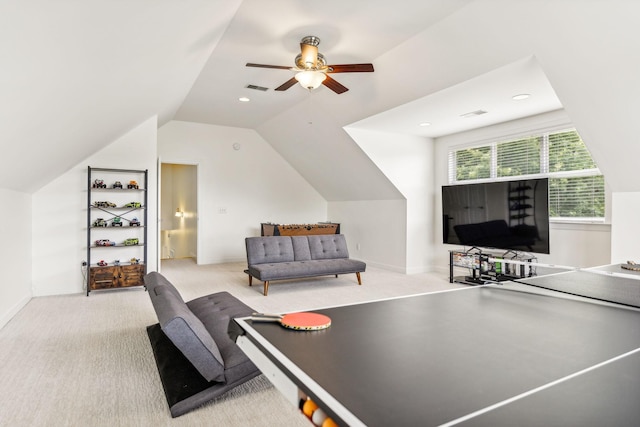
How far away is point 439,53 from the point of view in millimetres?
3553

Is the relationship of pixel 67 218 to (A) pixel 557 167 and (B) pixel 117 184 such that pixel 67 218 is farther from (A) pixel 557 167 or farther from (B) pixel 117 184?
(A) pixel 557 167

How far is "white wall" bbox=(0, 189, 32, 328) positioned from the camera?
354cm

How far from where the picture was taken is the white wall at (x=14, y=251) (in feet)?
11.6

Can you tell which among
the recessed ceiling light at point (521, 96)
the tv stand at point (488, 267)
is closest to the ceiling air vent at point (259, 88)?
the recessed ceiling light at point (521, 96)

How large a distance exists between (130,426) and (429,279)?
476 centimetres

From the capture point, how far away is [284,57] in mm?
4121

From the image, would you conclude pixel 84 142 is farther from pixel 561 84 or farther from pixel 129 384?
pixel 561 84

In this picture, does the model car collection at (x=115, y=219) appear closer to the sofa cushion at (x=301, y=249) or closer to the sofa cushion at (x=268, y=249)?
the sofa cushion at (x=268, y=249)

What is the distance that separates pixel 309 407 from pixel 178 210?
28.7 feet

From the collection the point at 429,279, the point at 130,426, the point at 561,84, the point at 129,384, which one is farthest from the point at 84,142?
the point at 429,279

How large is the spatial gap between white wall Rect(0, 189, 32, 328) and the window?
613 cm

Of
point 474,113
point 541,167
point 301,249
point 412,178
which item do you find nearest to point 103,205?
point 301,249

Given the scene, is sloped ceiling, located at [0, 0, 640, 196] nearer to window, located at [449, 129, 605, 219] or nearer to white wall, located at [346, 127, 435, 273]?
window, located at [449, 129, 605, 219]

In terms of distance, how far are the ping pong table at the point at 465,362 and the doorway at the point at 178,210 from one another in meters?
6.80
